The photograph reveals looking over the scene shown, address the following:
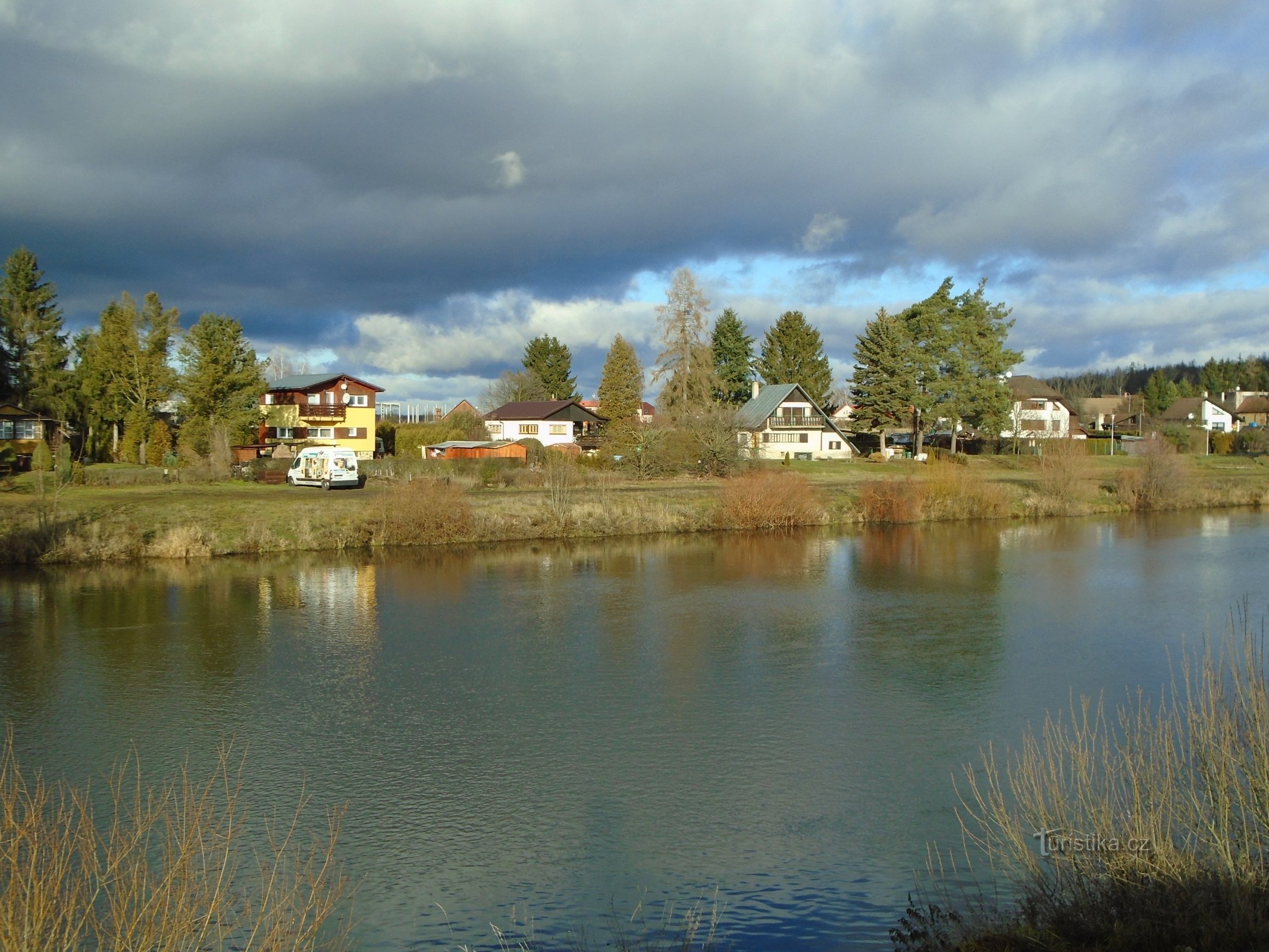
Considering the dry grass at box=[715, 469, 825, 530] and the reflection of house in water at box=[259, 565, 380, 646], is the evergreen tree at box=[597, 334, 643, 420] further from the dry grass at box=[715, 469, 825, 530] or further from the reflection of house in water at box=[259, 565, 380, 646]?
the reflection of house in water at box=[259, 565, 380, 646]

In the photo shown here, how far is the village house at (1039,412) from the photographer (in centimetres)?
7256

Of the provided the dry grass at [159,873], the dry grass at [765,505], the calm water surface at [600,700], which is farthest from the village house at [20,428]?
the dry grass at [159,873]

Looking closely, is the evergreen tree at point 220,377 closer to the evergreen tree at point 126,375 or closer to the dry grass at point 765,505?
the evergreen tree at point 126,375

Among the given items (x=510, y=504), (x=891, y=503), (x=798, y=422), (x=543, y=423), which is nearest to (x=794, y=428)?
(x=798, y=422)

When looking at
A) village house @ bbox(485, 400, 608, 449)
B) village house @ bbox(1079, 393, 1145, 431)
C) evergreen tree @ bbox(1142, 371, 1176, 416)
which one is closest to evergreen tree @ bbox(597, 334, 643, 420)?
village house @ bbox(485, 400, 608, 449)

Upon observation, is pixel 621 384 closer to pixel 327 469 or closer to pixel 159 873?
pixel 327 469

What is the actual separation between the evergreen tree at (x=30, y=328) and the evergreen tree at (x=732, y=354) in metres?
42.0

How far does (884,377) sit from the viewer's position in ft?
214

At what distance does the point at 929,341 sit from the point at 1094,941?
59.3 m

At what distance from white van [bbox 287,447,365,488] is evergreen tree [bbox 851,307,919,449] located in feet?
116

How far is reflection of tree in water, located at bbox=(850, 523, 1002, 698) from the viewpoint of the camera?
17.4m

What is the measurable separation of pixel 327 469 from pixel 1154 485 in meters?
37.2

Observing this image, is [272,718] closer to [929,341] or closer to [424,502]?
[424,502]

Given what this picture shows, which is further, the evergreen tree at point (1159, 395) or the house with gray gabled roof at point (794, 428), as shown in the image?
the evergreen tree at point (1159, 395)
